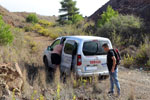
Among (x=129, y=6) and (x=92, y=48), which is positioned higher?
(x=129, y=6)

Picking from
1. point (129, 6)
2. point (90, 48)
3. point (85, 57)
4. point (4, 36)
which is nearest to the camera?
point (85, 57)

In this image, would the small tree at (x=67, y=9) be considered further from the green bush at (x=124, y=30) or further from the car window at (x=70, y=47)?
the car window at (x=70, y=47)

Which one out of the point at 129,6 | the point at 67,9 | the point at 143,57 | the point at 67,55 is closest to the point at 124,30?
the point at 143,57

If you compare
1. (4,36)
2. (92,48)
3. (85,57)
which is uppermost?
(4,36)

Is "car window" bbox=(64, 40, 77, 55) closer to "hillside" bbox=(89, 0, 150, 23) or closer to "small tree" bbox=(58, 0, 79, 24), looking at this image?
"hillside" bbox=(89, 0, 150, 23)

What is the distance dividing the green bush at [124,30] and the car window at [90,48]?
8.21 m

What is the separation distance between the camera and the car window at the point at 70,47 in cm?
696

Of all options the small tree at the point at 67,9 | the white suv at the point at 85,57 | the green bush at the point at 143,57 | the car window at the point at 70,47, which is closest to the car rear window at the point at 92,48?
the white suv at the point at 85,57

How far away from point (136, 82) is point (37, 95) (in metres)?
4.22

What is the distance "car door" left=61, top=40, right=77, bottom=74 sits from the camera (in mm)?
6992

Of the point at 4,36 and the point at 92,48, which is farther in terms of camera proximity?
the point at 4,36

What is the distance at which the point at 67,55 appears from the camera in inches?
283

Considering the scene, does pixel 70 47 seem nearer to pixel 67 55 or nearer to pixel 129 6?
pixel 67 55

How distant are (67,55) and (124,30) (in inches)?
398
